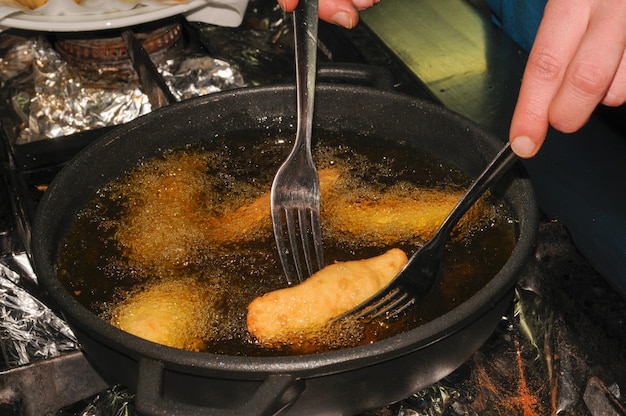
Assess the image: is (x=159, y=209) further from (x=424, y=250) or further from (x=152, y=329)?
(x=424, y=250)

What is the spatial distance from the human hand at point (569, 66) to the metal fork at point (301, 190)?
365mm

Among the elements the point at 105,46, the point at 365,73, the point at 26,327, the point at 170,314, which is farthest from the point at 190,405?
the point at 105,46

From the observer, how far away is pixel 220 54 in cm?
235

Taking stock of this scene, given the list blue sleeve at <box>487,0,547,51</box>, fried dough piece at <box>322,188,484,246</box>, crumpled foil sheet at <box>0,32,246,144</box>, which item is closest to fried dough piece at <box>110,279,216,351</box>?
fried dough piece at <box>322,188,484,246</box>

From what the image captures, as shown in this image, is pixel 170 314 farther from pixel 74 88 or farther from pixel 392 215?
pixel 74 88

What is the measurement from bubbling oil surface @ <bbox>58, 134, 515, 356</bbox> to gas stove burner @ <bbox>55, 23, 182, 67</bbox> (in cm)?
85

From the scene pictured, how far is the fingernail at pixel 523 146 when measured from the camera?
3.55ft

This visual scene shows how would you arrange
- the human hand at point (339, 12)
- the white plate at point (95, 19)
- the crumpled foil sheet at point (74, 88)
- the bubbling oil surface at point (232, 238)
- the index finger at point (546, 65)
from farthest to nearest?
the crumpled foil sheet at point (74, 88), the white plate at point (95, 19), the human hand at point (339, 12), the bubbling oil surface at point (232, 238), the index finger at point (546, 65)

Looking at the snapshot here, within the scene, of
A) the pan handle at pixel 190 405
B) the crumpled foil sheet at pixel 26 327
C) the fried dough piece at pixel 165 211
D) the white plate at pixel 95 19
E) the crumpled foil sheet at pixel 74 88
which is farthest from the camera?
the crumpled foil sheet at pixel 74 88

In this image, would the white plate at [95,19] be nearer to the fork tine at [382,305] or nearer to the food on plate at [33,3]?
the food on plate at [33,3]

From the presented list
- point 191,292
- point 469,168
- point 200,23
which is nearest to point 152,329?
point 191,292

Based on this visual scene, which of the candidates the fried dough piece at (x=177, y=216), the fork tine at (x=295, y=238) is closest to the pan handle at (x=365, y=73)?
the fried dough piece at (x=177, y=216)

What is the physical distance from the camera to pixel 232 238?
1.29 meters

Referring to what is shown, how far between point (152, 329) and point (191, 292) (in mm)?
99
